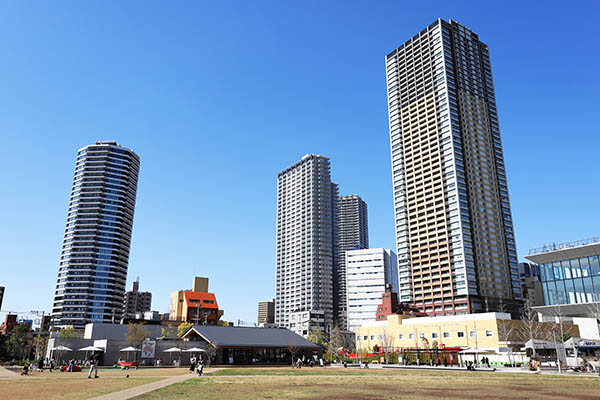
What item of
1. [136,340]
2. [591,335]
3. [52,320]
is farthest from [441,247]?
[52,320]

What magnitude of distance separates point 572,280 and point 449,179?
199 feet

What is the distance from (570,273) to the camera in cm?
8962

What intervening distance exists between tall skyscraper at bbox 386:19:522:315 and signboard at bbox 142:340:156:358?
89103mm

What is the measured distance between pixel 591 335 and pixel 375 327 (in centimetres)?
4651

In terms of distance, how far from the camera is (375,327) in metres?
114

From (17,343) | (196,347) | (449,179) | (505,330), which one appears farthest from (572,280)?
(17,343)

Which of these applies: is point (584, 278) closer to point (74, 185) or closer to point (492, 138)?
point (492, 138)

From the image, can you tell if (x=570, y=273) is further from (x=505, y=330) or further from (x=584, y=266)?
(x=505, y=330)

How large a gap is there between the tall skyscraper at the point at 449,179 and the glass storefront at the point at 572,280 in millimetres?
36818

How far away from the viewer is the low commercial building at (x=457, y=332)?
285 feet

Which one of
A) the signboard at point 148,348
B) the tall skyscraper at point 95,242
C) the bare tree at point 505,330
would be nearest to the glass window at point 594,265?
the bare tree at point 505,330

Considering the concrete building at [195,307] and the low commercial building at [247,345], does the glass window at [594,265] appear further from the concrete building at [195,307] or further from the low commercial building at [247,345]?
the concrete building at [195,307]

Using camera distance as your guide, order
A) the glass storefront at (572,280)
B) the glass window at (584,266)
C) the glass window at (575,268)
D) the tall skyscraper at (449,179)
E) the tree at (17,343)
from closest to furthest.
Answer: the glass storefront at (572,280)
the glass window at (584,266)
the glass window at (575,268)
the tree at (17,343)
the tall skyscraper at (449,179)

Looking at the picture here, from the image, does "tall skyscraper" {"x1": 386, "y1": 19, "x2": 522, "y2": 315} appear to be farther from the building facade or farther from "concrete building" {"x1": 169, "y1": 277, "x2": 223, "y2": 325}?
"concrete building" {"x1": 169, "y1": 277, "x2": 223, "y2": 325}
